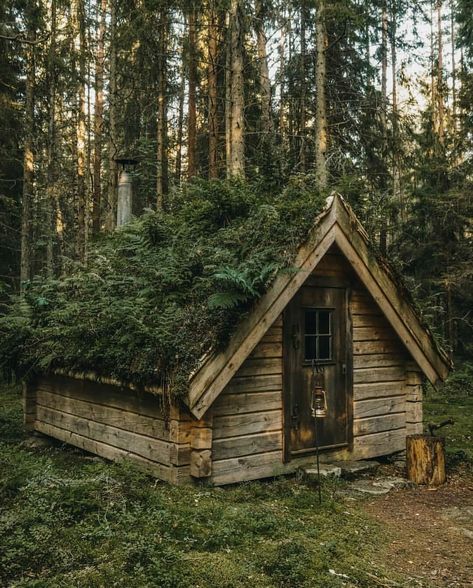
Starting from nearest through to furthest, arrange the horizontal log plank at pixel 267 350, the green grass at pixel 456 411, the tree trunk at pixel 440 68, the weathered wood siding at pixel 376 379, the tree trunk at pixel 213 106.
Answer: the horizontal log plank at pixel 267 350, the weathered wood siding at pixel 376 379, the green grass at pixel 456 411, the tree trunk at pixel 213 106, the tree trunk at pixel 440 68

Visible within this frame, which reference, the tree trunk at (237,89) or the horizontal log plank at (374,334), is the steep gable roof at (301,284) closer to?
the horizontal log plank at (374,334)

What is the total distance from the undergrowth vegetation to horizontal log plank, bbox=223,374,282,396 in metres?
1.15

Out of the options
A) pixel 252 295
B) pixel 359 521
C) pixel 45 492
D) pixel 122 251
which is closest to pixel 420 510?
pixel 359 521

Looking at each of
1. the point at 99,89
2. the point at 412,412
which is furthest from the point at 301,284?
the point at 99,89

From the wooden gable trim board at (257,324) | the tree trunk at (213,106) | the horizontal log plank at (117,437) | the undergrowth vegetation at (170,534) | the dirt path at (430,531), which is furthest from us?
the tree trunk at (213,106)

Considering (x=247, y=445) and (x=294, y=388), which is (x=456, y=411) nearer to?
(x=294, y=388)

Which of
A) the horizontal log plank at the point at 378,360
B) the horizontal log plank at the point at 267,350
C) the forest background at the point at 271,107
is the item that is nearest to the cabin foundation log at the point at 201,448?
the horizontal log plank at the point at 267,350

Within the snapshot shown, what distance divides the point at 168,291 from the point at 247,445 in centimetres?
234

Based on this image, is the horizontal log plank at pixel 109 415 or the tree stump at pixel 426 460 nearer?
the horizontal log plank at pixel 109 415

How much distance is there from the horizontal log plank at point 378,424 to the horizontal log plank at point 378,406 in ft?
0.24

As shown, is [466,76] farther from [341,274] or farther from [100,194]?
[100,194]

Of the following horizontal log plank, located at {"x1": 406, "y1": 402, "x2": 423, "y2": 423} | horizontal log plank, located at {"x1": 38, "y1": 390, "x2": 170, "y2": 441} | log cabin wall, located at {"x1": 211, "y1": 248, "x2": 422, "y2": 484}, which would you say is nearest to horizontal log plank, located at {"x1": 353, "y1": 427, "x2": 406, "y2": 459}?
log cabin wall, located at {"x1": 211, "y1": 248, "x2": 422, "y2": 484}

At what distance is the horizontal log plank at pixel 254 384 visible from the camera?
22.1ft

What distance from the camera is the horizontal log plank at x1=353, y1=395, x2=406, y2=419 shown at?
804cm
